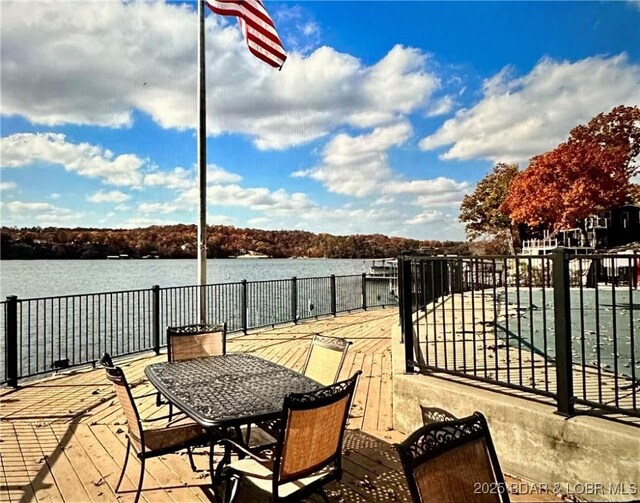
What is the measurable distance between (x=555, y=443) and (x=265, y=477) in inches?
70.6

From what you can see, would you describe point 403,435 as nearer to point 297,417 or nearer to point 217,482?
point 217,482

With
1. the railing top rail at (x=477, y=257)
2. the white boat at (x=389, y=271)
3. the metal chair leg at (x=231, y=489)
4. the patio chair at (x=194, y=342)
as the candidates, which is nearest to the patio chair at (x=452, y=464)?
the metal chair leg at (x=231, y=489)

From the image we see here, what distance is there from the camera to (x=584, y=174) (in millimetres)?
24156

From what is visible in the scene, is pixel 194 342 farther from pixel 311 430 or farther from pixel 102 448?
pixel 311 430

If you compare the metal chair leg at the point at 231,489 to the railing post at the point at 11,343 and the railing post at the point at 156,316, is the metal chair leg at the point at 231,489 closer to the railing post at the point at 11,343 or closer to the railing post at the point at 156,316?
the railing post at the point at 11,343

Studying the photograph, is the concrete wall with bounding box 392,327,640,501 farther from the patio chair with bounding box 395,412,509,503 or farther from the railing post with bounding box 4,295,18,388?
the railing post with bounding box 4,295,18,388

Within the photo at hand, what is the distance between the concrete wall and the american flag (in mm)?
5130

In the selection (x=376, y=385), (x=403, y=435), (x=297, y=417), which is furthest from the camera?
(x=376, y=385)

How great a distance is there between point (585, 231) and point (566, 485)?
92.5 feet

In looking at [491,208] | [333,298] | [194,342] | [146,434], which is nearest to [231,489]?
[146,434]

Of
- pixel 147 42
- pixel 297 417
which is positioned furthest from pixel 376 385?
pixel 147 42

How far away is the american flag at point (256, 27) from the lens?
573 cm

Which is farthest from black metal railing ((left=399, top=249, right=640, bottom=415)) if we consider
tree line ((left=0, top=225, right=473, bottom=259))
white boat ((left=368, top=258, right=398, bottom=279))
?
tree line ((left=0, top=225, right=473, bottom=259))

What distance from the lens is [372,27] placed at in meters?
10.9
